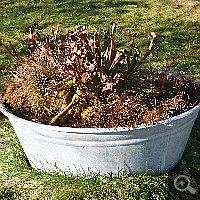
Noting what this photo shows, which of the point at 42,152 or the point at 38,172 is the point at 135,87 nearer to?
the point at 42,152

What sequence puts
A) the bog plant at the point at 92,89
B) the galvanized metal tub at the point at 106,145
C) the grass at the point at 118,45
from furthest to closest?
the grass at the point at 118,45 < the bog plant at the point at 92,89 < the galvanized metal tub at the point at 106,145

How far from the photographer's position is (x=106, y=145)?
175 centimetres

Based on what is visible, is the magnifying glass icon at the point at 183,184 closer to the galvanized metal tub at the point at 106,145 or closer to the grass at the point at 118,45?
the grass at the point at 118,45

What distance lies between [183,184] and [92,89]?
3.76 ft

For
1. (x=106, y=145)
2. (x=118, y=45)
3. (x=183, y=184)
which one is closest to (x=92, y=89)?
(x=106, y=145)

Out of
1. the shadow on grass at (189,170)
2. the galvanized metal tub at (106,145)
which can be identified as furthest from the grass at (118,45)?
the galvanized metal tub at (106,145)

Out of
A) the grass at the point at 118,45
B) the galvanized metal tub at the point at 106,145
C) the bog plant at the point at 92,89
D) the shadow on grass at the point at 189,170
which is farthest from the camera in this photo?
the shadow on grass at the point at 189,170

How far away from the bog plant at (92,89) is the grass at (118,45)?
321 millimetres

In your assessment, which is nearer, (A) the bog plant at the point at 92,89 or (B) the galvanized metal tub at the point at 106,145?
(B) the galvanized metal tub at the point at 106,145

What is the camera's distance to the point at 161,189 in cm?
198

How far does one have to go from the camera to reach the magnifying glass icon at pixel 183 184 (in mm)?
2141

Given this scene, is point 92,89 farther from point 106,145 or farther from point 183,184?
point 183,184

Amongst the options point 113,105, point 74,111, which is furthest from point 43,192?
point 113,105

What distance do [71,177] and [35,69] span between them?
3.05ft
